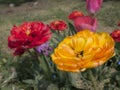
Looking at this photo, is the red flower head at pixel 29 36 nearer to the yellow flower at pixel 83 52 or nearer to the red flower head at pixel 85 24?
the red flower head at pixel 85 24

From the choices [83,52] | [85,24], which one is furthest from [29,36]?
[83,52]

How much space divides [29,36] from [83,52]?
54 centimetres

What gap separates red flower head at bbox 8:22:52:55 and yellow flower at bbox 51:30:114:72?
31cm

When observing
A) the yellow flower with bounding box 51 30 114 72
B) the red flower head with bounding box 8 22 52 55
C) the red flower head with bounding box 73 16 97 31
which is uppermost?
the yellow flower with bounding box 51 30 114 72

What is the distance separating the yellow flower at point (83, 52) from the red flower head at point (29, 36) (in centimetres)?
31

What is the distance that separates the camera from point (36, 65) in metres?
2.87

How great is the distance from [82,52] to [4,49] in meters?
3.40

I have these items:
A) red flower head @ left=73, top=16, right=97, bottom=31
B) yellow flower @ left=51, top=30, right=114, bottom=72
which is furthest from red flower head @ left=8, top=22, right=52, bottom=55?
yellow flower @ left=51, top=30, right=114, bottom=72

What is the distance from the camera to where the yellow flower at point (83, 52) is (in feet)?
4.62

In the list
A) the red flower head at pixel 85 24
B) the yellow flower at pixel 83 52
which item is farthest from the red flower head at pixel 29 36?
the yellow flower at pixel 83 52

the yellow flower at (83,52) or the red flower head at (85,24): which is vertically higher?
the yellow flower at (83,52)

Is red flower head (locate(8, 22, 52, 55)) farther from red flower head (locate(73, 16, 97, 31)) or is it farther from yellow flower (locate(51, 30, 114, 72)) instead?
yellow flower (locate(51, 30, 114, 72))

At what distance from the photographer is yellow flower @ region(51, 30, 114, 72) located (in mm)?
1408

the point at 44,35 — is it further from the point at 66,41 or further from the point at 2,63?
the point at 2,63
